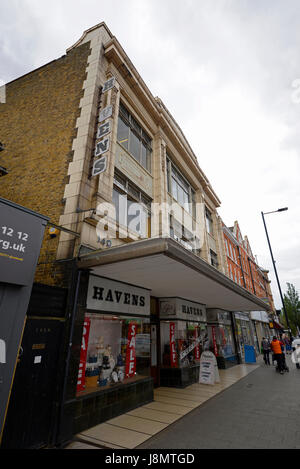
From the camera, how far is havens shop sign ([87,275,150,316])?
6.12m

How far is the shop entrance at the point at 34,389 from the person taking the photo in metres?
4.07

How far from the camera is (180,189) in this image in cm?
1466

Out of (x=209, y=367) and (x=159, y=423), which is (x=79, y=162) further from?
(x=209, y=367)

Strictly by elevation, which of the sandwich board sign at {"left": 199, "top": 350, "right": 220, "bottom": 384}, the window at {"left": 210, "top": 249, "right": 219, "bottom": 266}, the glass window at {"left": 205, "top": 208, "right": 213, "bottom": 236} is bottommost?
the sandwich board sign at {"left": 199, "top": 350, "right": 220, "bottom": 384}

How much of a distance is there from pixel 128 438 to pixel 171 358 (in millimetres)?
5360

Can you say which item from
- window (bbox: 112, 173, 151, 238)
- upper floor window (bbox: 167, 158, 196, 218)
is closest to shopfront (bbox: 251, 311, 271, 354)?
upper floor window (bbox: 167, 158, 196, 218)

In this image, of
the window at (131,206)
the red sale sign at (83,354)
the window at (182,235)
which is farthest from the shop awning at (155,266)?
the window at (182,235)

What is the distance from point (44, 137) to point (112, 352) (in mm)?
7759

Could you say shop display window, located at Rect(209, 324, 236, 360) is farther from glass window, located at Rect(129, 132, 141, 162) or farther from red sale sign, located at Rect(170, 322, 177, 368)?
glass window, located at Rect(129, 132, 141, 162)

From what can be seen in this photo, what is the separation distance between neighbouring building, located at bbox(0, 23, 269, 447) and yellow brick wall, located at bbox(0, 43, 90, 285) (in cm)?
5

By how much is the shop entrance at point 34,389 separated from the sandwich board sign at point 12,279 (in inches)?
21.6

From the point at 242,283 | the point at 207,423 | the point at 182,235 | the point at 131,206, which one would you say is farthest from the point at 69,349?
the point at 242,283

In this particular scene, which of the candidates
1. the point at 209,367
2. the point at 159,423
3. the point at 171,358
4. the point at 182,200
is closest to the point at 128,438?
the point at 159,423

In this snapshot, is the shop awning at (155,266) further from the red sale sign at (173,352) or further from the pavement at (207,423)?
the pavement at (207,423)
